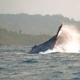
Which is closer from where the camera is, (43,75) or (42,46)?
(43,75)

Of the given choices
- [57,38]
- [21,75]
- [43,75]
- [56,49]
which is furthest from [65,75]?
[56,49]

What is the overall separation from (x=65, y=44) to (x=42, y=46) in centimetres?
760

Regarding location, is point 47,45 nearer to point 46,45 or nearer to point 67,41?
point 46,45

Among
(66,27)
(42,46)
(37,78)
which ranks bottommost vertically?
(37,78)

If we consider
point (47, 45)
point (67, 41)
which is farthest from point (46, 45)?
point (67, 41)

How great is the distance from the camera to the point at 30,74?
2855cm

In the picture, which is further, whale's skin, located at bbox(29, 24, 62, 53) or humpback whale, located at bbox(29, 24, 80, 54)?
humpback whale, located at bbox(29, 24, 80, 54)

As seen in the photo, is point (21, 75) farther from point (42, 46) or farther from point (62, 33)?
point (62, 33)

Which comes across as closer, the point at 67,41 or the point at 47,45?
the point at 47,45

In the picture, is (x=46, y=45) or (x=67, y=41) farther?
(x=67, y=41)

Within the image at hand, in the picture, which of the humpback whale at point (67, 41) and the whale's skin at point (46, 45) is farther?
the humpback whale at point (67, 41)

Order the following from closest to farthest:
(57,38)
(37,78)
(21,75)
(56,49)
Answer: (37,78)
(21,75)
(57,38)
(56,49)

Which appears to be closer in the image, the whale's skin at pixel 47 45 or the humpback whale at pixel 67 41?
the whale's skin at pixel 47 45

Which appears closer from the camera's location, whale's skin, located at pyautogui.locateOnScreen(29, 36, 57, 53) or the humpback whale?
whale's skin, located at pyautogui.locateOnScreen(29, 36, 57, 53)
